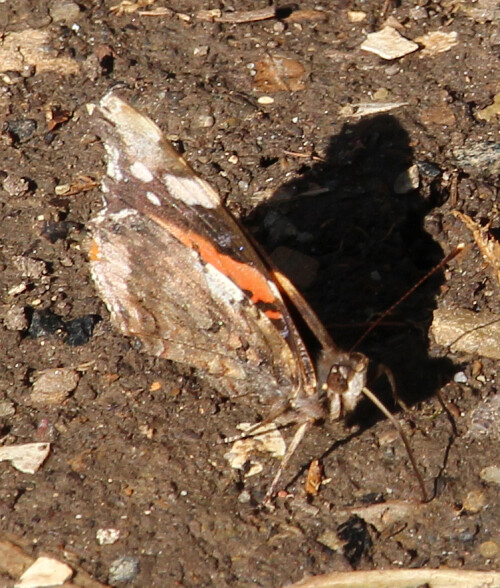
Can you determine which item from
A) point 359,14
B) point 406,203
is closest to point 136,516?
point 406,203

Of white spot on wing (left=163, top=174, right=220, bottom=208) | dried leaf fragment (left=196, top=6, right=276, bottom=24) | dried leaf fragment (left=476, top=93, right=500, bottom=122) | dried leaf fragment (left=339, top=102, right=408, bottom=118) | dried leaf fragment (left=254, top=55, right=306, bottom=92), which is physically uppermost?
white spot on wing (left=163, top=174, right=220, bottom=208)

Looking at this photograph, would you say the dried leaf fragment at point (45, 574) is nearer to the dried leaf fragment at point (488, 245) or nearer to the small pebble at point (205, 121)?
the dried leaf fragment at point (488, 245)

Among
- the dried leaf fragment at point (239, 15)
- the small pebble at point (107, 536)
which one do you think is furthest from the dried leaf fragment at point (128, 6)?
the small pebble at point (107, 536)

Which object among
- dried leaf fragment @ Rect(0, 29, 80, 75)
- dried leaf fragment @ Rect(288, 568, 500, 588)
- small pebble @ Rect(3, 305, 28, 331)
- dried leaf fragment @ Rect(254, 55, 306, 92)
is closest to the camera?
dried leaf fragment @ Rect(288, 568, 500, 588)

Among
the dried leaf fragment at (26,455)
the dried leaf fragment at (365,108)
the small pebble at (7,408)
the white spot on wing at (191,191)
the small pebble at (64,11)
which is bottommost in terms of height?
the dried leaf fragment at (26,455)

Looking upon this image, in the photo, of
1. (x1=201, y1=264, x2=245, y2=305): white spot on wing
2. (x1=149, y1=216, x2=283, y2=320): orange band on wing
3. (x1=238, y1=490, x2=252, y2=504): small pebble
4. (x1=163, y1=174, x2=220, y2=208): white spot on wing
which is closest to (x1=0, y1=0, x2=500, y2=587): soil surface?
(x1=238, y1=490, x2=252, y2=504): small pebble

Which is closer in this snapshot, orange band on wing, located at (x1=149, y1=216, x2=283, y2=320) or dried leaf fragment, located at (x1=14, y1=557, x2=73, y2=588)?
dried leaf fragment, located at (x1=14, y1=557, x2=73, y2=588)

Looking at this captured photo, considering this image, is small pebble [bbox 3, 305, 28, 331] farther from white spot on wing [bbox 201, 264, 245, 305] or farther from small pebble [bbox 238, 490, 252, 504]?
small pebble [bbox 238, 490, 252, 504]
